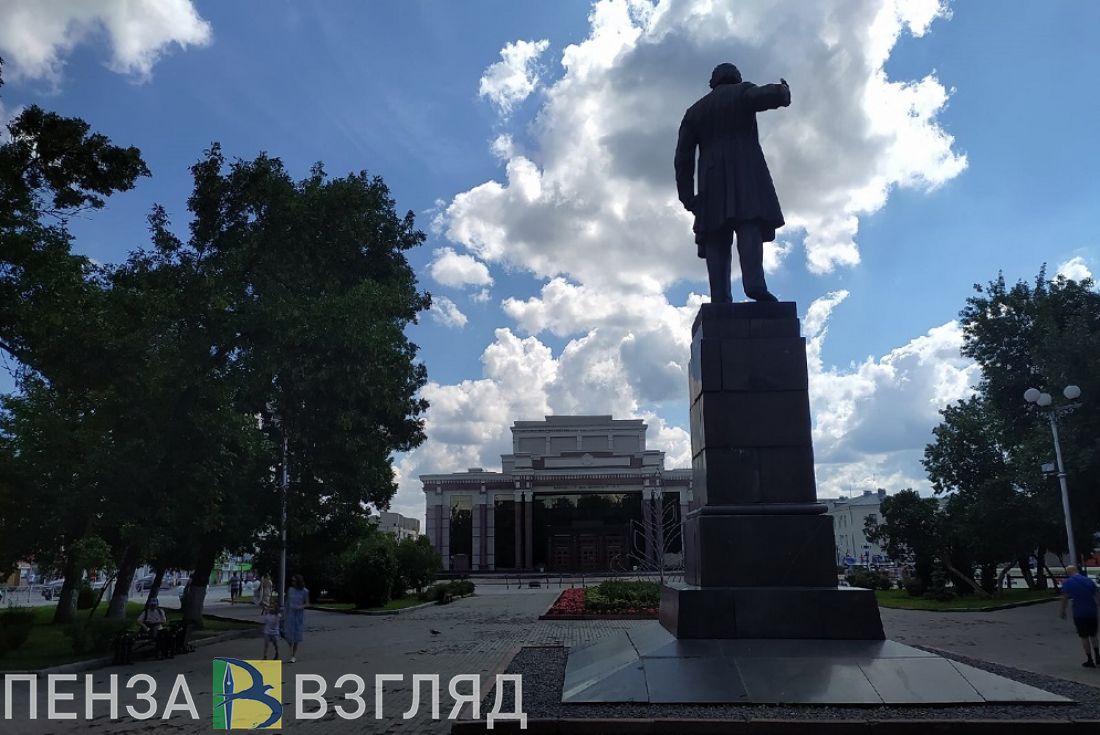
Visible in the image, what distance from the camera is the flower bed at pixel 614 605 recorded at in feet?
77.3

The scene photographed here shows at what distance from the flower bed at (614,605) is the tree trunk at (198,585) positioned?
9.84 meters

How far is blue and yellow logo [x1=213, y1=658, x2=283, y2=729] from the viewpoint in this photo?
9070 mm

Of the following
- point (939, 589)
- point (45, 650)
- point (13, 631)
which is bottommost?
point (45, 650)

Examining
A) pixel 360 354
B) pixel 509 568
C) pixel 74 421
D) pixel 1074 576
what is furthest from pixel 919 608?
pixel 509 568

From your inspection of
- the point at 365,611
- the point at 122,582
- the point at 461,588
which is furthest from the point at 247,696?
the point at 461,588

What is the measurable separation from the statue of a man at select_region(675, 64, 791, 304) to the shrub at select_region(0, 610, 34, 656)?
623 inches

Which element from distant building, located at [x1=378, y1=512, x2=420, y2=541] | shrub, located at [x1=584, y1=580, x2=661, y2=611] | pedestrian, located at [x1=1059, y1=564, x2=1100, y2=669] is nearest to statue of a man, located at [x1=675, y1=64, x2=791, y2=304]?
pedestrian, located at [x1=1059, y1=564, x2=1100, y2=669]

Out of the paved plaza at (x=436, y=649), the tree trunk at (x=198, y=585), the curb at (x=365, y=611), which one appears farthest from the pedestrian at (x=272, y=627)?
the curb at (x=365, y=611)

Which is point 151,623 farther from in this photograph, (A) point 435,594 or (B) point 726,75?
(A) point 435,594

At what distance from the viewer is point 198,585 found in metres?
23.2

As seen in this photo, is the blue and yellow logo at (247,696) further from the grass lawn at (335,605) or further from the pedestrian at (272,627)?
the grass lawn at (335,605)

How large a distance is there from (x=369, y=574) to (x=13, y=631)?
16.1m

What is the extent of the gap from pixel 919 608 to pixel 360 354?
2040 cm

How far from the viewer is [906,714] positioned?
6.59 metres
